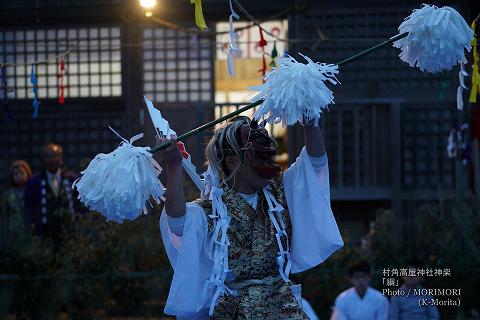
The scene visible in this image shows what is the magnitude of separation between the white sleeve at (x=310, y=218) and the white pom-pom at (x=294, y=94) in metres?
0.36

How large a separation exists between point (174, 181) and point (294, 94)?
2.16 ft

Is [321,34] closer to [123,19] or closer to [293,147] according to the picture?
[293,147]

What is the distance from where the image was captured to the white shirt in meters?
8.27

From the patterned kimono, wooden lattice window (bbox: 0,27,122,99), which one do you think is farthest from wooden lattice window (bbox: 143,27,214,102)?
the patterned kimono

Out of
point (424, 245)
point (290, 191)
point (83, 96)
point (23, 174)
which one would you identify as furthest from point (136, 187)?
point (83, 96)

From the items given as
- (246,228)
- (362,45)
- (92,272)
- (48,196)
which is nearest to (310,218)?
(246,228)

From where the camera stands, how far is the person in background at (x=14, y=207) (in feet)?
31.6

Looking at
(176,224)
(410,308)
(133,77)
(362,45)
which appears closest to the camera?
(176,224)

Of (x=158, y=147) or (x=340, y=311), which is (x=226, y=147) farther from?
(x=340, y=311)

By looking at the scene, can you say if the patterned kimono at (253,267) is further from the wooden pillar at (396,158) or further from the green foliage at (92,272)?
the wooden pillar at (396,158)

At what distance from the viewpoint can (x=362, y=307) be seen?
8.28 metres

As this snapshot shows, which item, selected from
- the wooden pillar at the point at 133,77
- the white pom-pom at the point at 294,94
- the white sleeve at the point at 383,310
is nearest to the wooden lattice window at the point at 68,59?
the wooden pillar at the point at 133,77

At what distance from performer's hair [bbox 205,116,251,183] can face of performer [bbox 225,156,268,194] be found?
0.06ft

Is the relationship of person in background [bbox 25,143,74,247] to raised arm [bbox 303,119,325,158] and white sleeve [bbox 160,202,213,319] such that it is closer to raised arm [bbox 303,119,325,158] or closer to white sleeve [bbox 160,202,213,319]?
white sleeve [bbox 160,202,213,319]
